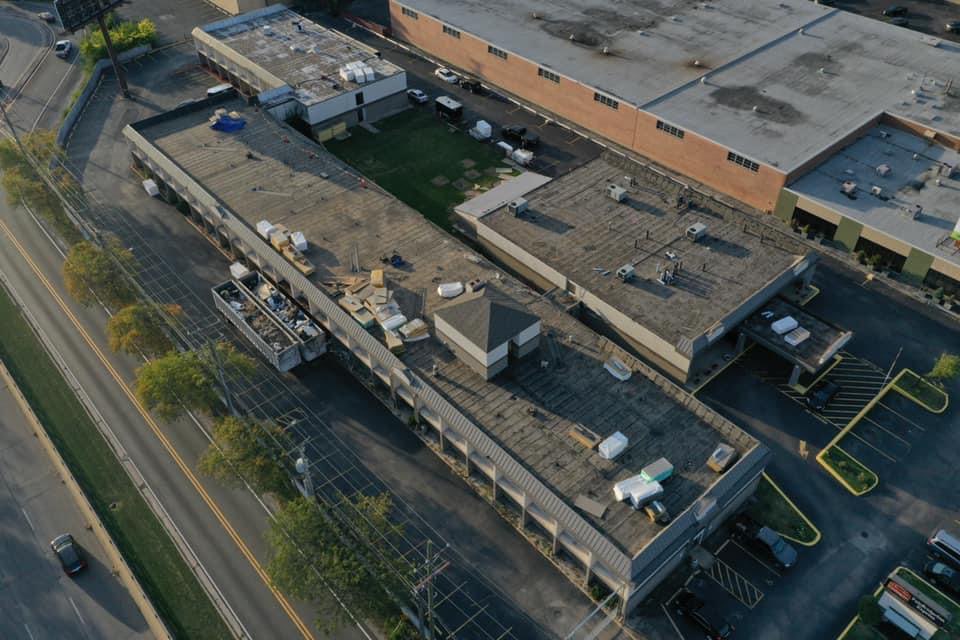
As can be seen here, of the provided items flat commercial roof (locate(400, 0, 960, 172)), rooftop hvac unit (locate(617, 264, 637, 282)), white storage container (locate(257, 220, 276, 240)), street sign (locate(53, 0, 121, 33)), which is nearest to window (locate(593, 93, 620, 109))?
flat commercial roof (locate(400, 0, 960, 172))

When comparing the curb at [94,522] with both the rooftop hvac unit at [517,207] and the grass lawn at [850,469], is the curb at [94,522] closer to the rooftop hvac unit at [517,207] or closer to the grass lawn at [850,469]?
the rooftop hvac unit at [517,207]

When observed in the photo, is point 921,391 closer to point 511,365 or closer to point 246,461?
point 511,365

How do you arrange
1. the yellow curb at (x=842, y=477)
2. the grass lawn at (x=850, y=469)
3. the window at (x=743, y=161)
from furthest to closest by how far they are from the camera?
the window at (x=743, y=161), the grass lawn at (x=850, y=469), the yellow curb at (x=842, y=477)

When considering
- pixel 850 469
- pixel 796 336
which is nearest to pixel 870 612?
pixel 850 469

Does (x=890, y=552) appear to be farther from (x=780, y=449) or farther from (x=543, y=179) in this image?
(x=543, y=179)

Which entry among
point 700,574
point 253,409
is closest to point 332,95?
point 253,409

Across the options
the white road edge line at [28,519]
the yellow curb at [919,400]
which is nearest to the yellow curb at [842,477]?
the yellow curb at [919,400]
